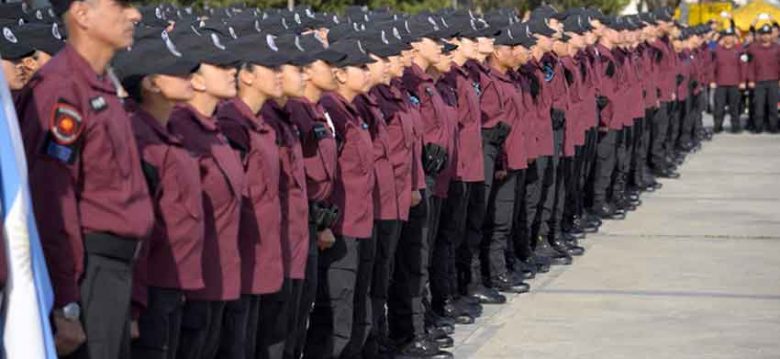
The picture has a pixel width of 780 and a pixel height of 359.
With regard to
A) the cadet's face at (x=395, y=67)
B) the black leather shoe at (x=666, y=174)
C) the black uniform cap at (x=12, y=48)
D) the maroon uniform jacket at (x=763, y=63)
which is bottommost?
the black leather shoe at (x=666, y=174)

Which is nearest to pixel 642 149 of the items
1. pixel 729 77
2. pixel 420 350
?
pixel 729 77

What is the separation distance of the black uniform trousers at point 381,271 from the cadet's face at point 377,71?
749 millimetres

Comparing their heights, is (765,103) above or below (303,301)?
below

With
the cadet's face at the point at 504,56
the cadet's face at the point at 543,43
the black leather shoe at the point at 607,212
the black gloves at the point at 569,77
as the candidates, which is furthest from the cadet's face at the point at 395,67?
the black leather shoe at the point at 607,212

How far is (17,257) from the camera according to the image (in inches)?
215

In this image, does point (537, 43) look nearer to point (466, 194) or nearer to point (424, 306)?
point (466, 194)

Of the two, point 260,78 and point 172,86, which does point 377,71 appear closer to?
point 260,78

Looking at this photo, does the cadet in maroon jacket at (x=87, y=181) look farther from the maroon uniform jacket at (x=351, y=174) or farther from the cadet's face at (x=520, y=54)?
the cadet's face at (x=520, y=54)

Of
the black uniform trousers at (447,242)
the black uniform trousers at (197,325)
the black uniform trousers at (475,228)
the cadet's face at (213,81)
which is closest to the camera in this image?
the black uniform trousers at (197,325)

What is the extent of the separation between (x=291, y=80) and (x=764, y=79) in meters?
23.9

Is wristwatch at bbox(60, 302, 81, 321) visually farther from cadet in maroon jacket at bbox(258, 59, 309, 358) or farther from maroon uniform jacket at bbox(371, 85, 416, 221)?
maroon uniform jacket at bbox(371, 85, 416, 221)

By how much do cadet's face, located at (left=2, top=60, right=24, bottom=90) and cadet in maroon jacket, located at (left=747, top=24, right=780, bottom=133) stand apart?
24346mm

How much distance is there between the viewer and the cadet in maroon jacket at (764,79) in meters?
31.3

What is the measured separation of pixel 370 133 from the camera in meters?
9.80
